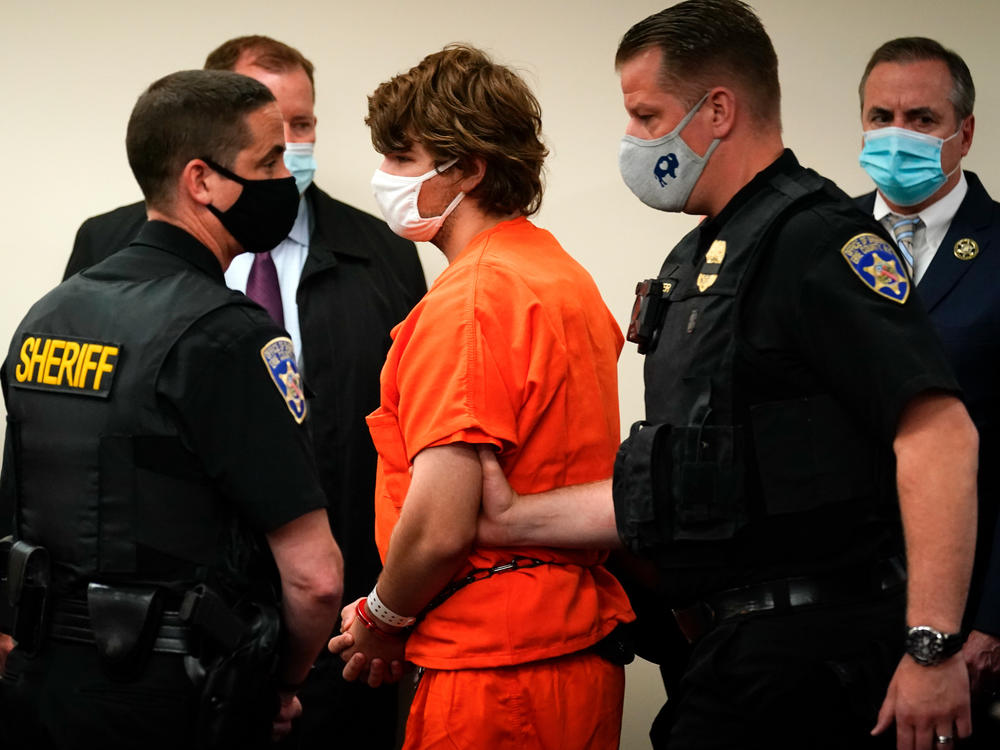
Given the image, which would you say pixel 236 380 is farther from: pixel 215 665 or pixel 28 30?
pixel 28 30

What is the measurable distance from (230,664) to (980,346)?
1.69 m

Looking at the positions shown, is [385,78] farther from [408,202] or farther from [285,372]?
[285,372]

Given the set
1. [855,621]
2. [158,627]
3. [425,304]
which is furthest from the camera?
[425,304]

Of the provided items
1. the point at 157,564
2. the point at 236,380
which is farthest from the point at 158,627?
the point at 236,380

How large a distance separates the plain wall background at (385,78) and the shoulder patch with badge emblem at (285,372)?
1523mm

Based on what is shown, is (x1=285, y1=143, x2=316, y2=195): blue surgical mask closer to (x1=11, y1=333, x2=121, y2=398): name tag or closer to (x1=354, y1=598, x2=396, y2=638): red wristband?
(x1=11, y1=333, x2=121, y2=398): name tag

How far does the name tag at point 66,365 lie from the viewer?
1844 millimetres

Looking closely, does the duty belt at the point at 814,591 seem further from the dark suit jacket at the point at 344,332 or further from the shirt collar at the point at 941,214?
the dark suit jacket at the point at 344,332

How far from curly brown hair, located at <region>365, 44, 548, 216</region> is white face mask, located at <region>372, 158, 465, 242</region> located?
4 centimetres

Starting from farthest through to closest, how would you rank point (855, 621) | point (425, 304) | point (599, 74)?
point (599, 74) → point (425, 304) → point (855, 621)

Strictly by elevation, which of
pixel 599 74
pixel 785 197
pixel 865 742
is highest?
pixel 599 74

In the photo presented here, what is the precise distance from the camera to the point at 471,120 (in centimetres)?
209

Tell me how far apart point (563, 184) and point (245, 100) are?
1.44 metres

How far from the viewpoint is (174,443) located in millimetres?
1839
